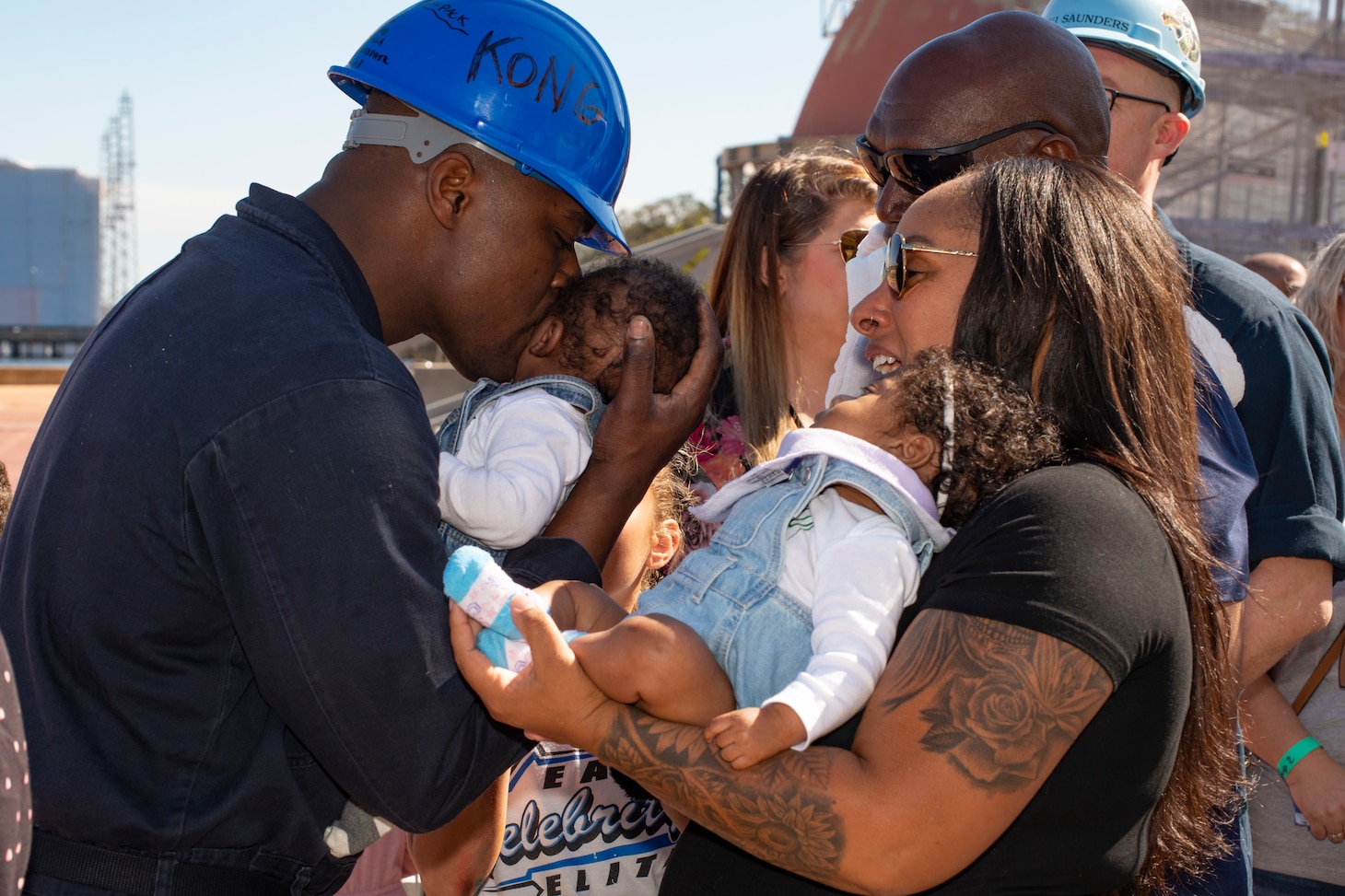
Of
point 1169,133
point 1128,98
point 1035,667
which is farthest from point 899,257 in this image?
point 1169,133

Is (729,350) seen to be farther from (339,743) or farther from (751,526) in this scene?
(339,743)

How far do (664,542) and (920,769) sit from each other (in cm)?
205

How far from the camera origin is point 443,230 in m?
2.20

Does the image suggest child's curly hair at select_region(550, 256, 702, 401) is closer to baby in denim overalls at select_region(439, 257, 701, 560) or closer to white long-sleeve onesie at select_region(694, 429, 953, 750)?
baby in denim overalls at select_region(439, 257, 701, 560)

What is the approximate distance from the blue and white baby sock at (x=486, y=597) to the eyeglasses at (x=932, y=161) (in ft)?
5.12

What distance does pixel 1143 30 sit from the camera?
10.7 ft

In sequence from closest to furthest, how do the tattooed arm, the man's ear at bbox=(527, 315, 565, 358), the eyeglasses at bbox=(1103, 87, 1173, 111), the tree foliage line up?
the tattooed arm → the man's ear at bbox=(527, 315, 565, 358) → the eyeglasses at bbox=(1103, 87, 1173, 111) → the tree foliage

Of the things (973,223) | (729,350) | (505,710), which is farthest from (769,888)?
(729,350)

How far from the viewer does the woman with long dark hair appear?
1558 mm

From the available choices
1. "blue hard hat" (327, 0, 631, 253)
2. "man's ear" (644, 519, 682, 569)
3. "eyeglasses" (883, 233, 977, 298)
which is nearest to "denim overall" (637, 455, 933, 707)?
"eyeglasses" (883, 233, 977, 298)

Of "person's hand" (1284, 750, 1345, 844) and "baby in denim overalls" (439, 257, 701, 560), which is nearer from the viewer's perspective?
"baby in denim overalls" (439, 257, 701, 560)

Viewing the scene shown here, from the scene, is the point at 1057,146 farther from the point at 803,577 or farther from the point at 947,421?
the point at 803,577

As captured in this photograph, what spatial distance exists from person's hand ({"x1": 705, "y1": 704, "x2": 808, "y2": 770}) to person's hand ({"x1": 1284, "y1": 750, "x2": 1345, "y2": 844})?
254cm

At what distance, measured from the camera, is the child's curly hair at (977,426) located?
1.76 m
